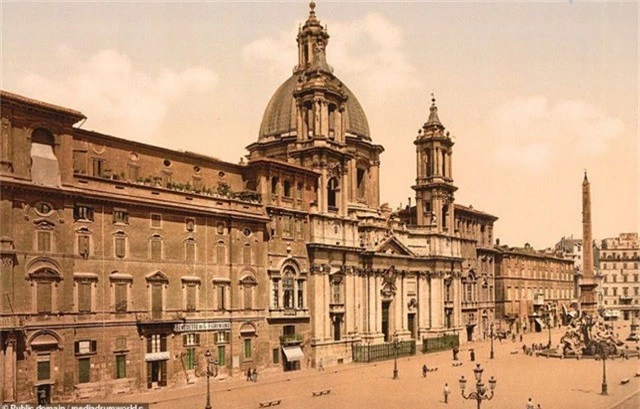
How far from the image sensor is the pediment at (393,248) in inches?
3083

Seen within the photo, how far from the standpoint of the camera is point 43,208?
44375 mm

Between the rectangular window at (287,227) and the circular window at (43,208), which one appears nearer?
the circular window at (43,208)

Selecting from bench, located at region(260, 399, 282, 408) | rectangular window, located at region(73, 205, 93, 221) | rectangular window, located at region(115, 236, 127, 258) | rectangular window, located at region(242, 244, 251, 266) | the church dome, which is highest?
the church dome

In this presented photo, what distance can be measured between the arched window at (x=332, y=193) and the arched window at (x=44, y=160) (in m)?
30.6

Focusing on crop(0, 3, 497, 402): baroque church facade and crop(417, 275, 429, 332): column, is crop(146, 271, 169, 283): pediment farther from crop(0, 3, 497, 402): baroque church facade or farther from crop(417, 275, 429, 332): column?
crop(417, 275, 429, 332): column

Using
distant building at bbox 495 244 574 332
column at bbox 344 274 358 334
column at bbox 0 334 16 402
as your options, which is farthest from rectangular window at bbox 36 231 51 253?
distant building at bbox 495 244 574 332

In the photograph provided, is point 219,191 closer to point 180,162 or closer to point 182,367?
point 180,162

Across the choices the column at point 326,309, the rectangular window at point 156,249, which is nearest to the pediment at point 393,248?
the column at point 326,309

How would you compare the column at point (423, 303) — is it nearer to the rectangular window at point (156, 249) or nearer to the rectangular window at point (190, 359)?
the rectangular window at point (190, 359)

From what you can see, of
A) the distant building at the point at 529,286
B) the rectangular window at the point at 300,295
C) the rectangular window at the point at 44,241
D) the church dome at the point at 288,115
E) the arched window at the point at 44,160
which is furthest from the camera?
the distant building at the point at 529,286

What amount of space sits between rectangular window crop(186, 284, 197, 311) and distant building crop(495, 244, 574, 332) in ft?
219

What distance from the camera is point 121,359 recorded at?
48750 millimetres

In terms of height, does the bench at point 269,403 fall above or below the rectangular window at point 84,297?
below

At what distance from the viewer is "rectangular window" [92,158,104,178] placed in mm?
51438
